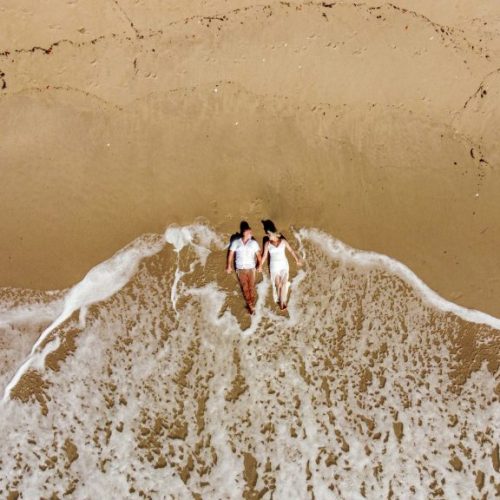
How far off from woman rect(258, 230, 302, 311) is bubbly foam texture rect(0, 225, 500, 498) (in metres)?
0.16

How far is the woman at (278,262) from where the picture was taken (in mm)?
5965

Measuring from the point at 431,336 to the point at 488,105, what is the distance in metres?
3.61

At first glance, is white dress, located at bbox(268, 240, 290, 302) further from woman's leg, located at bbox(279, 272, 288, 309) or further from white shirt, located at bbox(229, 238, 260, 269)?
white shirt, located at bbox(229, 238, 260, 269)

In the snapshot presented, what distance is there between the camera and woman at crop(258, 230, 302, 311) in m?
5.96

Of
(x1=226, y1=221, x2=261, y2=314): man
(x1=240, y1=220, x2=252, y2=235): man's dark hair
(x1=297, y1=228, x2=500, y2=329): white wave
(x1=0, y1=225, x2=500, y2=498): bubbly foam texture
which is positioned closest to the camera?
(x1=0, y1=225, x2=500, y2=498): bubbly foam texture

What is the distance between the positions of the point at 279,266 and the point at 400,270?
6.19ft

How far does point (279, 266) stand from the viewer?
6.03 meters

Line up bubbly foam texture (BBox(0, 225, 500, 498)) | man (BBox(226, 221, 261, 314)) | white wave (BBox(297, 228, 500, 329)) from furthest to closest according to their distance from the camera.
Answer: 1. white wave (BBox(297, 228, 500, 329))
2. man (BBox(226, 221, 261, 314))
3. bubbly foam texture (BBox(0, 225, 500, 498))

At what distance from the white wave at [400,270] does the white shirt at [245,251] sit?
38.5 inches

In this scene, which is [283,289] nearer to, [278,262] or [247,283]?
[278,262]

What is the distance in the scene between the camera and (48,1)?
572 cm

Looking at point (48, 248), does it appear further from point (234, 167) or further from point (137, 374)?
point (234, 167)

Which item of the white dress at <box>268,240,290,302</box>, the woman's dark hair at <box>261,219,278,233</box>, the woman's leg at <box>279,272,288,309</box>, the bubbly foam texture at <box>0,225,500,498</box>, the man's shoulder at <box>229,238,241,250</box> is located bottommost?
the bubbly foam texture at <box>0,225,500,498</box>

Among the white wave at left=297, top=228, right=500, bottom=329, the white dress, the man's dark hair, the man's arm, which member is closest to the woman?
the white dress
